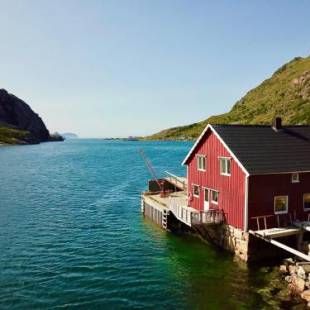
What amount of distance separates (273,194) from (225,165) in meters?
4.61

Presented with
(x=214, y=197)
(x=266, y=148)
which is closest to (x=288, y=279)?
(x=214, y=197)

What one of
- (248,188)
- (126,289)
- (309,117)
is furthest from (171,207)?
(309,117)

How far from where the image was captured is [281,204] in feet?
105

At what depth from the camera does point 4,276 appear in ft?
94.9

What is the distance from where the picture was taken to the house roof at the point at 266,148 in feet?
103

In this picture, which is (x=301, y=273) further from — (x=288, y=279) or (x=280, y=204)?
(x=280, y=204)

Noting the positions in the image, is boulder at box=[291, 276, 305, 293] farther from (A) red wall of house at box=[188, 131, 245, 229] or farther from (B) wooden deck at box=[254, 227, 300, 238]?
(A) red wall of house at box=[188, 131, 245, 229]

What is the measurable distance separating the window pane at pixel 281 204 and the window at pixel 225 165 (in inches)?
182

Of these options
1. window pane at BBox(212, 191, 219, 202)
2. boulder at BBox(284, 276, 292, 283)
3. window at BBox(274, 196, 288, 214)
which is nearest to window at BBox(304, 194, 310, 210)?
window at BBox(274, 196, 288, 214)

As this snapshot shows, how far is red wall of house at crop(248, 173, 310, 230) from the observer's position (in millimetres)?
30734

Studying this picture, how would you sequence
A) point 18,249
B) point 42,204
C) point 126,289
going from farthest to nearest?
point 42,204 → point 18,249 → point 126,289

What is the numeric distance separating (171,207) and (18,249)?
15.0 metres

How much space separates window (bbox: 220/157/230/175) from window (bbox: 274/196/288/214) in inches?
179

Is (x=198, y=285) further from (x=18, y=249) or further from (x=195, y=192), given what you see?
(x=18, y=249)
